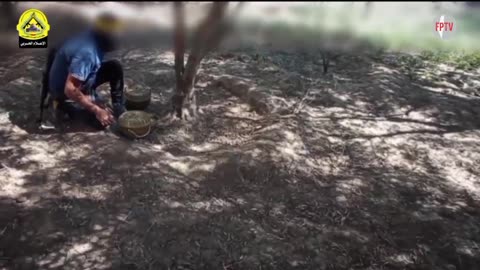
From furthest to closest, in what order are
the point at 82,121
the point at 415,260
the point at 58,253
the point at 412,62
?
1. the point at 412,62
2. the point at 82,121
3. the point at 415,260
4. the point at 58,253

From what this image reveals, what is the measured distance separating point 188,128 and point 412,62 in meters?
3.97

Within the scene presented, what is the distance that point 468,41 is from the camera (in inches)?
263

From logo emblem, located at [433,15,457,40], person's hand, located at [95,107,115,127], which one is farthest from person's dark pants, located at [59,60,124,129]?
logo emblem, located at [433,15,457,40]

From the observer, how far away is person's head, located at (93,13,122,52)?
3364 millimetres

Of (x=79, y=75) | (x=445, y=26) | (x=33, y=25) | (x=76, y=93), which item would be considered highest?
(x=33, y=25)

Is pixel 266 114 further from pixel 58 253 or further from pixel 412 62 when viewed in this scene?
pixel 412 62

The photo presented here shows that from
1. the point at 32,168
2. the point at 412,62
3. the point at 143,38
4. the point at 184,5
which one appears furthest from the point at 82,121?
the point at 412,62

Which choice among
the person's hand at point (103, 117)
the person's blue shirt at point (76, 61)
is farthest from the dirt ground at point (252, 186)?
the person's blue shirt at point (76, 61)

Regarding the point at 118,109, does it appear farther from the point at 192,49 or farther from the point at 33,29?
the point at 33,29

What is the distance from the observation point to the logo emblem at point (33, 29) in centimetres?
382

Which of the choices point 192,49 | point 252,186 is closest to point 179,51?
point 192,49

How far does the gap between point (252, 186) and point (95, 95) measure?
1.81 m

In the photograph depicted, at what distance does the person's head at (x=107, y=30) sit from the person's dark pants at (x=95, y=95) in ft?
1.53

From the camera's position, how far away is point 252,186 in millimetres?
3373
